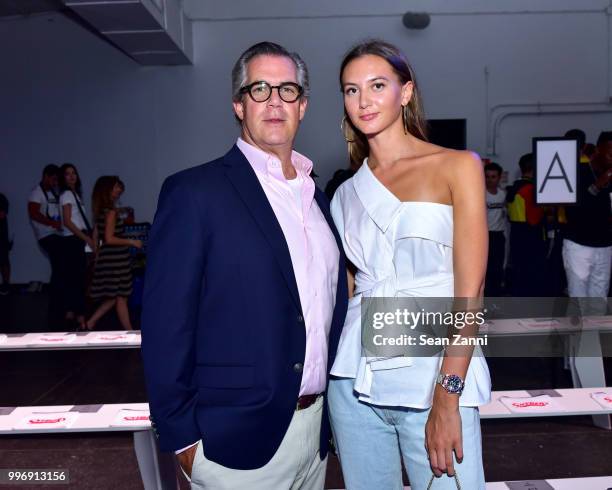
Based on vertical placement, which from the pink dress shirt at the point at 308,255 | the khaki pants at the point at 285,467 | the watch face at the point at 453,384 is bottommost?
the khaki pants at the point at 285,467

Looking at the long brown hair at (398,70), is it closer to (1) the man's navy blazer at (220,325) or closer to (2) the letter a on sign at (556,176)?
(1) the man's navy blazer at (220,325)

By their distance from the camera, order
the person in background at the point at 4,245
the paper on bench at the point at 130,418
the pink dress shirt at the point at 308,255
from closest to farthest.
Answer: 1. the pink dress shirt at the point at 308,255
2. the paper on bench at the point at 130,418
3. the person in background at the point at 4,245

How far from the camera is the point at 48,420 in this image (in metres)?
2.52

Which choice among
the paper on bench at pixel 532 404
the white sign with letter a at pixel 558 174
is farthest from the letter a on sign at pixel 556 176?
the paper on bench at pixel 532 404

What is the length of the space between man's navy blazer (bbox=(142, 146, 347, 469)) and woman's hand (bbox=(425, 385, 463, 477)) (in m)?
0.30

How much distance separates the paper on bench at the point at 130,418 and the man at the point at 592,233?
3.17 m

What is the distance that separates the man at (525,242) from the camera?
6484mm

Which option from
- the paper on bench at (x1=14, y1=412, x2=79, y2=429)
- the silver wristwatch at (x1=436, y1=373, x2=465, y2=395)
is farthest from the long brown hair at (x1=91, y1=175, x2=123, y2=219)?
the silver wristwatch at (x1=436, y1=373, x2=465, y2=395)

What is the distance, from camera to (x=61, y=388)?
181 inches

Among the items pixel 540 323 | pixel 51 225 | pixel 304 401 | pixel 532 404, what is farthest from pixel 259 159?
pixel 51 225

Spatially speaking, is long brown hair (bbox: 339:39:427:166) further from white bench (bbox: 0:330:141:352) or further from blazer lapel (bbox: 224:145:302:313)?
white bench (bbox: 0:330:141:352)

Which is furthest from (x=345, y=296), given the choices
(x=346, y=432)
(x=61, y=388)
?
(x=61, y=388)

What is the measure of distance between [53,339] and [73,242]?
11.0ft

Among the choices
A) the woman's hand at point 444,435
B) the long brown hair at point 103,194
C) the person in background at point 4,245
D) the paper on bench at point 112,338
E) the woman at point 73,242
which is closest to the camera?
the woman's hand at point 444,435
